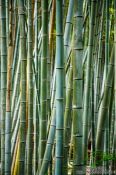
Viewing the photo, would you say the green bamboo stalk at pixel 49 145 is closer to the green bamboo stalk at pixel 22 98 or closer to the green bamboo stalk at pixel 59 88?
the green bamboo stalk at pixel 59 88

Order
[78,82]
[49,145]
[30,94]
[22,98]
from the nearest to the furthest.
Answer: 1. [78,82]
2. [49,145]
3. [22,98]
4. [30,94]

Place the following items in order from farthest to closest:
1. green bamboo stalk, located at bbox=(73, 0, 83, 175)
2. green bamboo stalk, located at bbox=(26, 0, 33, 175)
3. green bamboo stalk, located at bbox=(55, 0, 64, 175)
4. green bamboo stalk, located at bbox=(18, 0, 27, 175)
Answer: green bamboo stalk, located at bbox=(26, 0, 33, 175) < green bamboo stalk, located at bbox=(18, 0, 27, 175) < green bamboo stalk, located at bbox=(55, 0, 64, 175) < green bamboo stalk, located at bbox=(73, 0, 83, 175)

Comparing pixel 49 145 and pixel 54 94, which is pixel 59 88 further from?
pixel 54 94

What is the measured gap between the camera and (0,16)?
288cm

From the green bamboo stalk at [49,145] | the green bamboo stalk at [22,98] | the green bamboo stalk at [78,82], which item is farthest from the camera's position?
the green bamboo stalk at [22,98]

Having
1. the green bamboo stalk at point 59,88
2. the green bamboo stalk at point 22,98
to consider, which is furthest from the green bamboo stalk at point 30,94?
the green bamboo stalk at point 59,88

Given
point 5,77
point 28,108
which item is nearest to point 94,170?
point 28,108

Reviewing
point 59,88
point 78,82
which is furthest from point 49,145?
point 78,82

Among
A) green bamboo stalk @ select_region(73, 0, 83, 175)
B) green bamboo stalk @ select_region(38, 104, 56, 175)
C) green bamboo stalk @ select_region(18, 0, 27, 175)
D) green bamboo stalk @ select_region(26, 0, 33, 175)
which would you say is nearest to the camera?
green bamboo stalk @ select_region(73, 0, 83, 175)

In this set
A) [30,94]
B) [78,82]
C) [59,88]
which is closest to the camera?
[78,82]

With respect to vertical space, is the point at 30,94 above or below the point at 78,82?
below

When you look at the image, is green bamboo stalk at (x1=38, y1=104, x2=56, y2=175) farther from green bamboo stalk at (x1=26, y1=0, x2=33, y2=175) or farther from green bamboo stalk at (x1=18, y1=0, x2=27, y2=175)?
green bamboo stalk at (x1=26, y1=0, x2=33, y2=175)

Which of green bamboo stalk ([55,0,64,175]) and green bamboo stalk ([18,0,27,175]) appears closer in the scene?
green bamboo stalk ([55,0,64,175])

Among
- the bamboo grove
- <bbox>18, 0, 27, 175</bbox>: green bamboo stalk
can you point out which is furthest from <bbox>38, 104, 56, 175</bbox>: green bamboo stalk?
<bbox>18, 0, 27, 175</bbox>: green bamboo stalk
